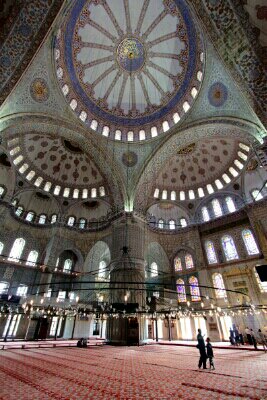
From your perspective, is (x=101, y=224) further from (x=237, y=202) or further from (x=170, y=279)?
(x=237, y=202)

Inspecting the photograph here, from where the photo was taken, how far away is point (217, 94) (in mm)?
12375

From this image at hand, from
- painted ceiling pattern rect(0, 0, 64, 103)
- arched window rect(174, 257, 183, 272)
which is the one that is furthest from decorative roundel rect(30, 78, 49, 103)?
arched window rect(174, 257, 183, 272)

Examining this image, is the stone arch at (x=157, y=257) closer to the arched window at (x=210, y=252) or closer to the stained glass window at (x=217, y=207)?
the arched window at (x=210, y=252)

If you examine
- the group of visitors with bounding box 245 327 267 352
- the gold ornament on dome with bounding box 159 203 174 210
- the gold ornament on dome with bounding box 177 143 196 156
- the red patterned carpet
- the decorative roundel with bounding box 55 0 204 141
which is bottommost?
the red patterned carpet

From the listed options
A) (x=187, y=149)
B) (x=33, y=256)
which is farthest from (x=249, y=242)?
(x=33, y=256)

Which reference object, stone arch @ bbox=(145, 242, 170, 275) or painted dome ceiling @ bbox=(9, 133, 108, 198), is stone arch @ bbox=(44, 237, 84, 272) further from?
stone arch @ bbox=(145, 242, 170, 275)

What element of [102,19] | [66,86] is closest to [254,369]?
[66,86]

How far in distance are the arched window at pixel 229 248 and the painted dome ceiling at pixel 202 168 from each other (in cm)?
459

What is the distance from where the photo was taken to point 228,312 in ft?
44.5

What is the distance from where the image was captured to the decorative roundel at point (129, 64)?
13.4 metres

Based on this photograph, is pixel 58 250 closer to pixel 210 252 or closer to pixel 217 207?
pixel 210 252

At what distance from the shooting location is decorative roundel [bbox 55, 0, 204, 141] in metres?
13.4

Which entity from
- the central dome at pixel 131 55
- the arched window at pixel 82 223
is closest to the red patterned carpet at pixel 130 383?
the arched window at pixel 82 223

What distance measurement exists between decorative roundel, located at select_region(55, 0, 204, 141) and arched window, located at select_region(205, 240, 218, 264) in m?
10.2
